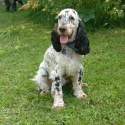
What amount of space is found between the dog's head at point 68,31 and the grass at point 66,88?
2.79ft

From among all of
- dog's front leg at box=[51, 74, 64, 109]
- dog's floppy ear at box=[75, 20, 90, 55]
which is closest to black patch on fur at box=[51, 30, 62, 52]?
dog's floppy ear at box=[75, 20, 90, 55]

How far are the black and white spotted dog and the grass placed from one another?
27cm

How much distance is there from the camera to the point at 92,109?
395 cm

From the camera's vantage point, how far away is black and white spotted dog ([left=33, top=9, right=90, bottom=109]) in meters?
3.94

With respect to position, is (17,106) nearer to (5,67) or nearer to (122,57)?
(5,67)

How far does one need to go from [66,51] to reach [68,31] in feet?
1.34

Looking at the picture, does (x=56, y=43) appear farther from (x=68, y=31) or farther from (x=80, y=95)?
(x=80, y=95)

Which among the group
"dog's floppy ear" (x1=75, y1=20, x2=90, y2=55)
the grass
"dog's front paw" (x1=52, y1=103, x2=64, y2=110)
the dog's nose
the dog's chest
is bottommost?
the grass

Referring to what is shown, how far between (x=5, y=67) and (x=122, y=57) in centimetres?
260

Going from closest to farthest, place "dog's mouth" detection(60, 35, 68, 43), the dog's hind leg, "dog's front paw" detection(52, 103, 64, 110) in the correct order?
"dog's mouth" detection(60, 35, 68, 43) < "dog's front paw" detection(52, 103, 64, 110) < the dog's hind leg

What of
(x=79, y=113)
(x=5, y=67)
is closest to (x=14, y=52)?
(x=5, y=67)

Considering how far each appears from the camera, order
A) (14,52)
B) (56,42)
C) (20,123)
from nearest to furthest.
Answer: (20,123) → (56,42) → (14,52)

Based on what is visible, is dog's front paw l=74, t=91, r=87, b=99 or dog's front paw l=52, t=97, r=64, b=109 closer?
dog's front paw l=52, t=97, r=64, b=109

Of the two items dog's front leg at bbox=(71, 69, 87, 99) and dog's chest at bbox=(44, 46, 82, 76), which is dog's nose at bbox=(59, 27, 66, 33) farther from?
dog's front leg at bbox=(71, 69, 87, 99)
